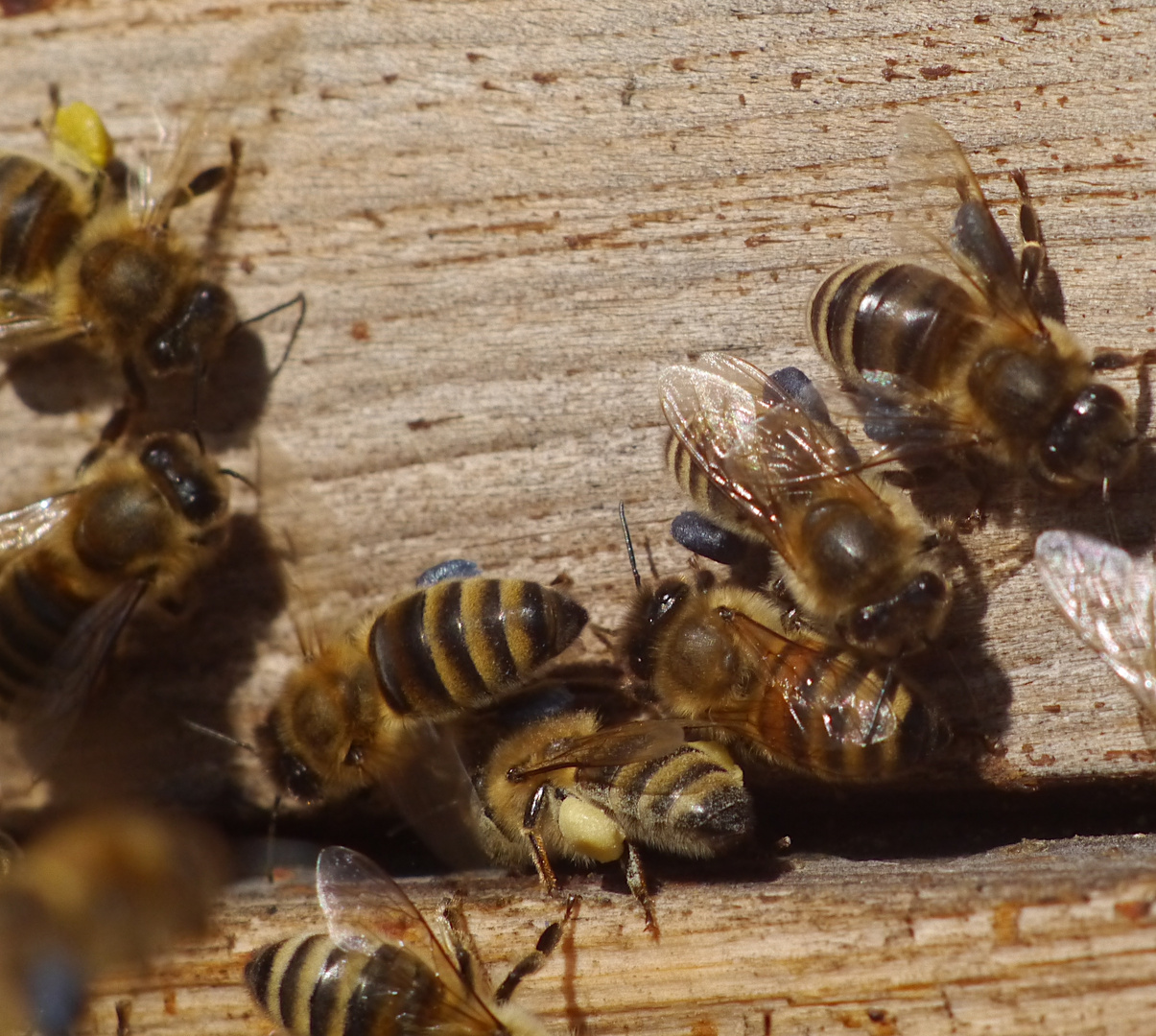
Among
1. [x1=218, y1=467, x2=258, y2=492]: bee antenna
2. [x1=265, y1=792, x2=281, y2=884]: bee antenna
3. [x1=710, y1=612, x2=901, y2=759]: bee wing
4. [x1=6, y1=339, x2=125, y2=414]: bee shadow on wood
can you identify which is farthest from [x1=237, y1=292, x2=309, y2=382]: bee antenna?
[x1=710, y1=612, x2=901, y2=759]: bee wing

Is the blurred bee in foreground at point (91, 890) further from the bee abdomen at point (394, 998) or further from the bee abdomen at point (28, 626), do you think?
the bee abdomen at point (394, 998)

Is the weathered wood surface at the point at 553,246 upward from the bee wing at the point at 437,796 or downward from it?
upward

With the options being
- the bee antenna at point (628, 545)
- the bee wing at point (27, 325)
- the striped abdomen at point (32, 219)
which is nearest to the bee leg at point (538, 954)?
the bee antenna at point (628, 545)

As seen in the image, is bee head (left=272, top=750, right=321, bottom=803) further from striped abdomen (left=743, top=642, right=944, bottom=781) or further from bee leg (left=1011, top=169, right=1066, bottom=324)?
bee leg (left=1011, top=169, right=1066, bottom=324)

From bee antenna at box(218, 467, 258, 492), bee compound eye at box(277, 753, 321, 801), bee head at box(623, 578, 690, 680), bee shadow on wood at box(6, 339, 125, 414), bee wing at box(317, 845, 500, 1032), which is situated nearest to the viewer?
bee wing at box(317, 845, 500, 1032)

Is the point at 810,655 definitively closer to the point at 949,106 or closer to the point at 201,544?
the point at 949,106

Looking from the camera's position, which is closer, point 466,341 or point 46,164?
point 466,341

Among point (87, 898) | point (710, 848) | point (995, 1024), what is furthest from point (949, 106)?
point (87, 898)
